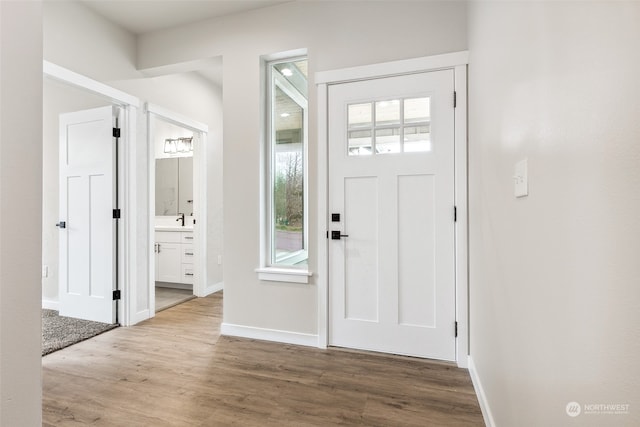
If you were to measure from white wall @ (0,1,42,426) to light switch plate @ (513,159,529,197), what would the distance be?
4.89 ft

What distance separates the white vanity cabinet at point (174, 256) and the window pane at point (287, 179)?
2.09 m

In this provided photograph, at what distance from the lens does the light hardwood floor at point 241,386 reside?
167cm

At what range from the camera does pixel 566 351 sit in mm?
795

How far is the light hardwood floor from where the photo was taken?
1.67 metres

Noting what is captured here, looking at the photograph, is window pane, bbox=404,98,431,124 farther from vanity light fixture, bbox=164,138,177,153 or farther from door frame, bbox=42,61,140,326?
vanity light fixture, bbox=164,138,177,153

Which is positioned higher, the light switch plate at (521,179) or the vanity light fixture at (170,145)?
the vanity light fixture at (170,145)

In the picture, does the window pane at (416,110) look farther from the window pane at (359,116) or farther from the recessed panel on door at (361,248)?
the recessed panel on door at (361,248)

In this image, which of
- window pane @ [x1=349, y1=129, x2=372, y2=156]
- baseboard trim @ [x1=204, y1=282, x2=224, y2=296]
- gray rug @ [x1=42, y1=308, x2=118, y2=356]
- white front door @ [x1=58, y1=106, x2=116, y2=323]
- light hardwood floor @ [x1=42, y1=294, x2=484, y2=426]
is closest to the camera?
light hardwood floor @ [x1=42, y1=294, x2=484, y2=426]

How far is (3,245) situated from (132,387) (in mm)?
1553

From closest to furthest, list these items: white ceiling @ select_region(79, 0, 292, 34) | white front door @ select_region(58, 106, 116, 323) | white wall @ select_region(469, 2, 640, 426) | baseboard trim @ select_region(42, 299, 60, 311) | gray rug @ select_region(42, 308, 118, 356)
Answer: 1. white wall @ select_region(469, 2, 640, 426)
2. gray rug @ select_region(42, 308, 118, 356)
3. white ceiling @ select_region(79, 0, 292, 34)
4. white front door @ select_region(58, 106, 116, 323)
5. baseboard trim @ select_region(42, 299, 60, 311)

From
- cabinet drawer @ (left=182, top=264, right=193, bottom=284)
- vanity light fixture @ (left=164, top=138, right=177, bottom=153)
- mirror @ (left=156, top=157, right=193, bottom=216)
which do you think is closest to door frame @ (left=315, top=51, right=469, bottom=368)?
cabinet drawer @ (left=182, top=264, right=193, bottom=284)

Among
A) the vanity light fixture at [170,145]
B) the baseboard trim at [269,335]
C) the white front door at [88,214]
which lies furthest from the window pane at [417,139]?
the vanity light fixture at [170,145]

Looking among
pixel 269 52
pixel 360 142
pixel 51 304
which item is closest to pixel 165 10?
pixel 269 52

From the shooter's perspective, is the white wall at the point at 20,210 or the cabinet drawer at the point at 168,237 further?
the cabinet drawer at the point at 168,237
